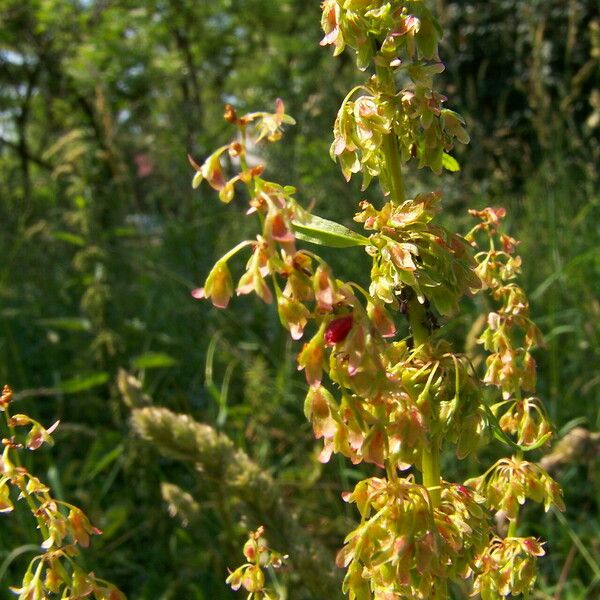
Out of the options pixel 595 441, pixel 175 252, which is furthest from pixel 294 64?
pixel 595 441

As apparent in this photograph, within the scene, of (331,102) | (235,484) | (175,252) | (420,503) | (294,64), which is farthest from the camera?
(294,64)

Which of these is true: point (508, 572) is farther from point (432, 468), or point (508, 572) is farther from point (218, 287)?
point (218, 287)

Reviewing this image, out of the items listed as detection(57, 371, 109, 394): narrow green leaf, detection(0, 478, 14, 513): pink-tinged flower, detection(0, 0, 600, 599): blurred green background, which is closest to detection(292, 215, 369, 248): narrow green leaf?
detection(0, 478, 14, 513): pink-tinged flower

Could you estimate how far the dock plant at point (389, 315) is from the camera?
773mm

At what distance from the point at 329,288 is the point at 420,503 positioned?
0.83ft

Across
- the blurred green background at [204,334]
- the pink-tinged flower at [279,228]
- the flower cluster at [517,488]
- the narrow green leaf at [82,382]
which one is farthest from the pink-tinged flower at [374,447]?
the narrow green leaf at [82,382]

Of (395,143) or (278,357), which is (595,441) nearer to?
(395,143)

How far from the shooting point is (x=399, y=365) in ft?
3.03

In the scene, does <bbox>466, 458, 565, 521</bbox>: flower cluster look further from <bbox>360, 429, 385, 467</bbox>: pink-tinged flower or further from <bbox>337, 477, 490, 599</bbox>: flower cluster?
<bbox>360, 429, 385, 467</bbox>: pink-tinged flower

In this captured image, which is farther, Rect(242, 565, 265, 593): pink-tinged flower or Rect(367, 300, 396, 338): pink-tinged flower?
Rect(242, 565, 265, 593): pink-tinged flower

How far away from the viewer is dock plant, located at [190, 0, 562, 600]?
0.77 metres

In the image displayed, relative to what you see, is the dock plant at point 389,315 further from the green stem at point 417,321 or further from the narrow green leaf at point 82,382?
the narrow green leaf at point 82,382

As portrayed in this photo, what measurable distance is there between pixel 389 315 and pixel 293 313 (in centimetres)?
12

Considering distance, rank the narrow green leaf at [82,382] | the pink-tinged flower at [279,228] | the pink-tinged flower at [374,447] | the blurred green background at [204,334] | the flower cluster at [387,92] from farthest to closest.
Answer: the narrow green leaf at [82,382] → the blurred green background at [204,334] → the flower cluster at [387,92] → the pink-tinged flower at [374,447] → the pink-tinged flower at [279,228]
